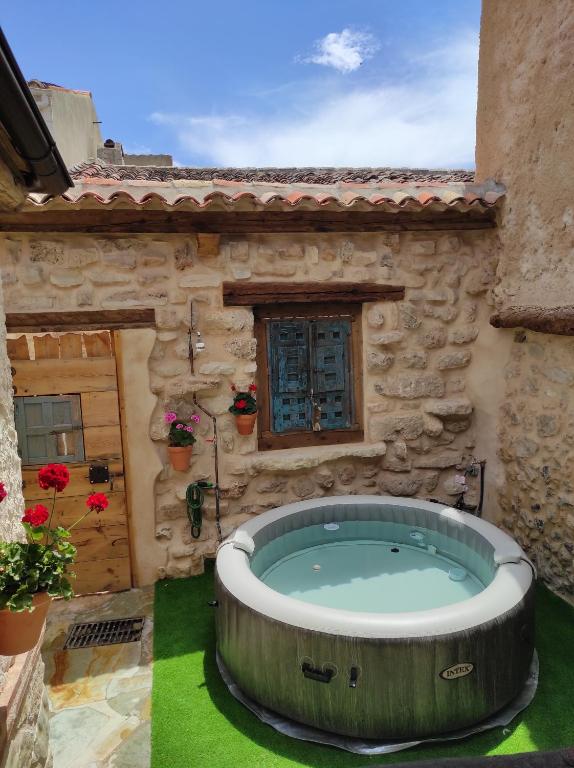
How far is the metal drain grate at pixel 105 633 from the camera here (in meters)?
4.52

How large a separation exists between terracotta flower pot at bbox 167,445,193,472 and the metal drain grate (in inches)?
54.8

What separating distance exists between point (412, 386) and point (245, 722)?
139 inches

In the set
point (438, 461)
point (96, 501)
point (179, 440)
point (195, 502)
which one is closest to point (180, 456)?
point (179, 440)

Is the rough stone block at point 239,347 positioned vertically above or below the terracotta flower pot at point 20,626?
above

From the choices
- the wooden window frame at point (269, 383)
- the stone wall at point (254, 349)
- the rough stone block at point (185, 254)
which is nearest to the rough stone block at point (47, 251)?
the stone wall at point (254, 349)

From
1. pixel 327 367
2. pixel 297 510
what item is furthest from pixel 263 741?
pixel 327 367

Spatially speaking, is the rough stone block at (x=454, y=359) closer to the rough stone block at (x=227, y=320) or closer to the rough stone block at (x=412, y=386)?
Result: the rough stone block at (x=412, y=386)

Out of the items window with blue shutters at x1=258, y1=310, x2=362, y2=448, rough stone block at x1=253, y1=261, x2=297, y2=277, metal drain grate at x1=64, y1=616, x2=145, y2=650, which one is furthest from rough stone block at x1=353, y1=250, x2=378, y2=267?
metal drain grate at x1=64, y1=616, x2=145, y2=650

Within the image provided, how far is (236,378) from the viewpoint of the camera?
5371 millimetres

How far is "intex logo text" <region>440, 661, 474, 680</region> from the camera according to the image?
3.27 meters

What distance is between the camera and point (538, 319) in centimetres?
481

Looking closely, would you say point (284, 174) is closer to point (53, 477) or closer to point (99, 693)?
point (53, 477)

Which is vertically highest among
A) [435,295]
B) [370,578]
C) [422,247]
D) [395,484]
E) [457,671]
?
[422,247]

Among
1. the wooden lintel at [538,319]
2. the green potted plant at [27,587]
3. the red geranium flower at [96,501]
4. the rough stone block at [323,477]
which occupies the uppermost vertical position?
the wooden lintel at [538,319]
